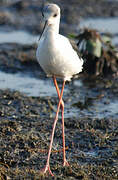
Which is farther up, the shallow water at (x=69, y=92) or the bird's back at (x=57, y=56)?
the bird's back at (x=57, y=56)

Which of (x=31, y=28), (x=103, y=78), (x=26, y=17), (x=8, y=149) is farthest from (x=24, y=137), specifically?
(x=26, y=17)

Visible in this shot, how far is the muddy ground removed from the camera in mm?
3973

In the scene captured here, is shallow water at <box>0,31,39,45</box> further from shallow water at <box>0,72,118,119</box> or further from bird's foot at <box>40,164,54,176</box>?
bird's foot at <box>40,164,54,176</box>

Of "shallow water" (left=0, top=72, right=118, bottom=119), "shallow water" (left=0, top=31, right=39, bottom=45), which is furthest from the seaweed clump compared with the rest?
"shallow water" (left=0, top=31, right=39, bottom=45)

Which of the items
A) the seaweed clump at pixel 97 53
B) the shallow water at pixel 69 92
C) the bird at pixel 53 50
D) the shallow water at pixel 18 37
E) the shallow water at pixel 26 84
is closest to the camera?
the bird at pixel 53 50

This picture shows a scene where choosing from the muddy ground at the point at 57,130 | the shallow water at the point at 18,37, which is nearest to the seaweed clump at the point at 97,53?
the muddy ground at the point at 57,130

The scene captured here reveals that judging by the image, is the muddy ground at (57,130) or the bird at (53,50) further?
the muddy ground at (57,130)

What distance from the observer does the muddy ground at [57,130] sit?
3973mm

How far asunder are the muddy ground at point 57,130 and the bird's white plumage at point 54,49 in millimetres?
834

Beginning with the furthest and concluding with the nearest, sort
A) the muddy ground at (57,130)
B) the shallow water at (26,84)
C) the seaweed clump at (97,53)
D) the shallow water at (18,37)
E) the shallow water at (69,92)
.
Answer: the shallow water at (18,37) → the seaweed clump at (97,53) → the shallow water at (26,84) → the shallow water at (69,92) → the muddy ground at (57,130)

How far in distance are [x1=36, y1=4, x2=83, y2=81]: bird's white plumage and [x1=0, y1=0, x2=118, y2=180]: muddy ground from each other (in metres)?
0.83

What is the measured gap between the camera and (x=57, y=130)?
488 cm

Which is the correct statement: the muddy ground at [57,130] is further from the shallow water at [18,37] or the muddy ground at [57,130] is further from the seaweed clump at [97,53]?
the shallow water at [18,37]

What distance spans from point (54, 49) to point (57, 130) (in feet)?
4.41
